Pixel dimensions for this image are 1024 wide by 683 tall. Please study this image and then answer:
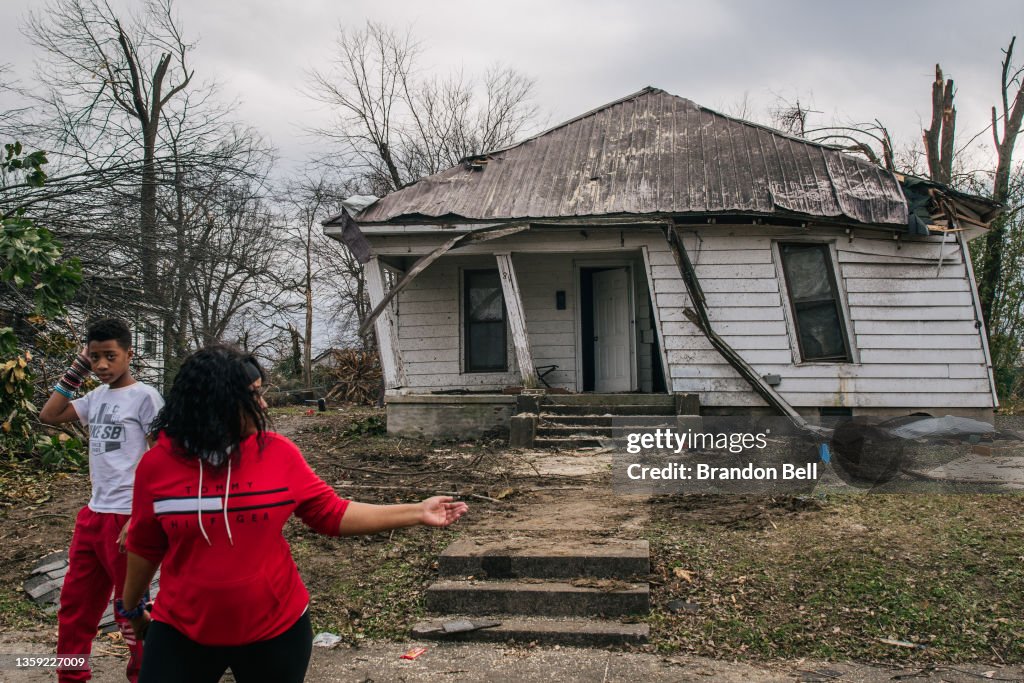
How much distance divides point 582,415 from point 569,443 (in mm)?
789

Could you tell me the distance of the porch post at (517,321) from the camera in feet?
37.9

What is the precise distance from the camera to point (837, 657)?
459 centimetres

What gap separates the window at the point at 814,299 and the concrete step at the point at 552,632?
7569 millimetres

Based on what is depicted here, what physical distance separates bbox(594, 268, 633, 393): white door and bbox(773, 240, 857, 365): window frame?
269 centimetres

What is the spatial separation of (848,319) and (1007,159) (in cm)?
1319

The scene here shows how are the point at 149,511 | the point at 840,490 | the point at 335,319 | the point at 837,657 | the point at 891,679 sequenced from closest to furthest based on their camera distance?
the point at 149,511, the point at 891,679, the point at 837,657, the point at 840,490, the point at 335,319

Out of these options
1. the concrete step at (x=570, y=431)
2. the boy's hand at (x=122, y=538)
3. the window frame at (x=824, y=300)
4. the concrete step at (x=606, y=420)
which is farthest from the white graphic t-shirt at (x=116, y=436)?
the window frame at (x=824, y=300)

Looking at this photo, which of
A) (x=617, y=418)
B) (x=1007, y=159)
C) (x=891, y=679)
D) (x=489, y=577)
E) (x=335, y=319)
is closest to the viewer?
(x=891, y=679)

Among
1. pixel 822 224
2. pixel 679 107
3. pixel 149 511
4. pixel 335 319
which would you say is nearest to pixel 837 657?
pixel 149 511

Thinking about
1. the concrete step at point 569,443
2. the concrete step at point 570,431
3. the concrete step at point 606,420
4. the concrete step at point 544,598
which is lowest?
the concrete step at point 544,598

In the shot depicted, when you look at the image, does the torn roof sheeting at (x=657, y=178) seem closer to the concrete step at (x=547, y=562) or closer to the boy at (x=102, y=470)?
the concrete step at (x=547, y=562)

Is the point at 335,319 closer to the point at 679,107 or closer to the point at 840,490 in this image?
the point at 679,107

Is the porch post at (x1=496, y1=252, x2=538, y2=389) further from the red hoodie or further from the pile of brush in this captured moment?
the pile of brush

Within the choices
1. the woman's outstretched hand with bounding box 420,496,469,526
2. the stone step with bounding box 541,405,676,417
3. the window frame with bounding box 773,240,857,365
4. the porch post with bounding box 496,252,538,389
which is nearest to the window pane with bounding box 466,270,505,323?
the porch post with bounding box 496,252,538,389
